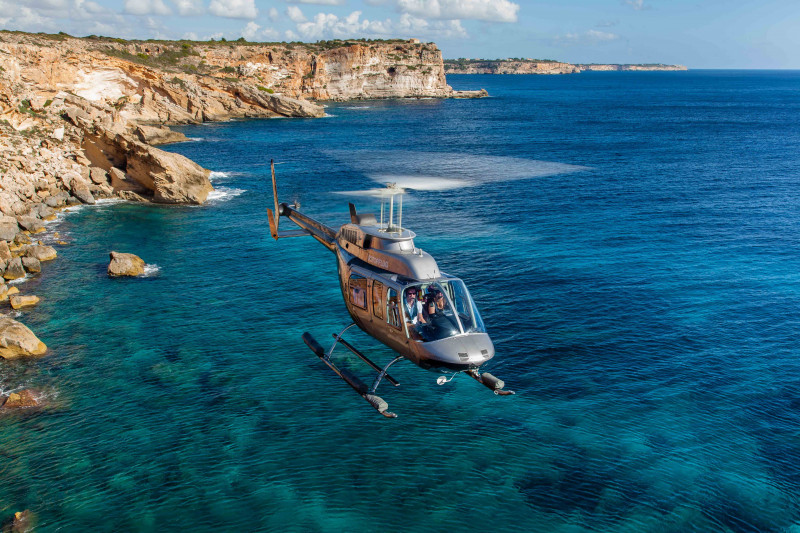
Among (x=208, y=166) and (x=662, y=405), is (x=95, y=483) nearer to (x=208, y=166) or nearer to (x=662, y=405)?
(x=662, y=405)

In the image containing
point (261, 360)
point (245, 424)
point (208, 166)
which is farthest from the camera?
point (208, 166)

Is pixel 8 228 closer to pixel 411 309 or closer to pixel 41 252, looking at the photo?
pixel 41 252

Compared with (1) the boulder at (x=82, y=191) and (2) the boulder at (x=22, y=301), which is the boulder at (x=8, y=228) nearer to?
(2) the boulder at (x=22, y=301)

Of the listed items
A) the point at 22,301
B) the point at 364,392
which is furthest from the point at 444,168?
the point at 364,392

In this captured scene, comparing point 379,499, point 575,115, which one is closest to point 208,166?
point 379,499

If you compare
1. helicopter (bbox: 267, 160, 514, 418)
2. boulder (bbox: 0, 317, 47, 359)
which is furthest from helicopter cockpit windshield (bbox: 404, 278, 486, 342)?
boulder (bbox: 0, 317, 47, 359)

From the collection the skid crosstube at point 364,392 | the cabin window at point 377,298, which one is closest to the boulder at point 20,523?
the skid crosstube at point 364,392

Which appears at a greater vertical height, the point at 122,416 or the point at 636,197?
the point at 636,197
